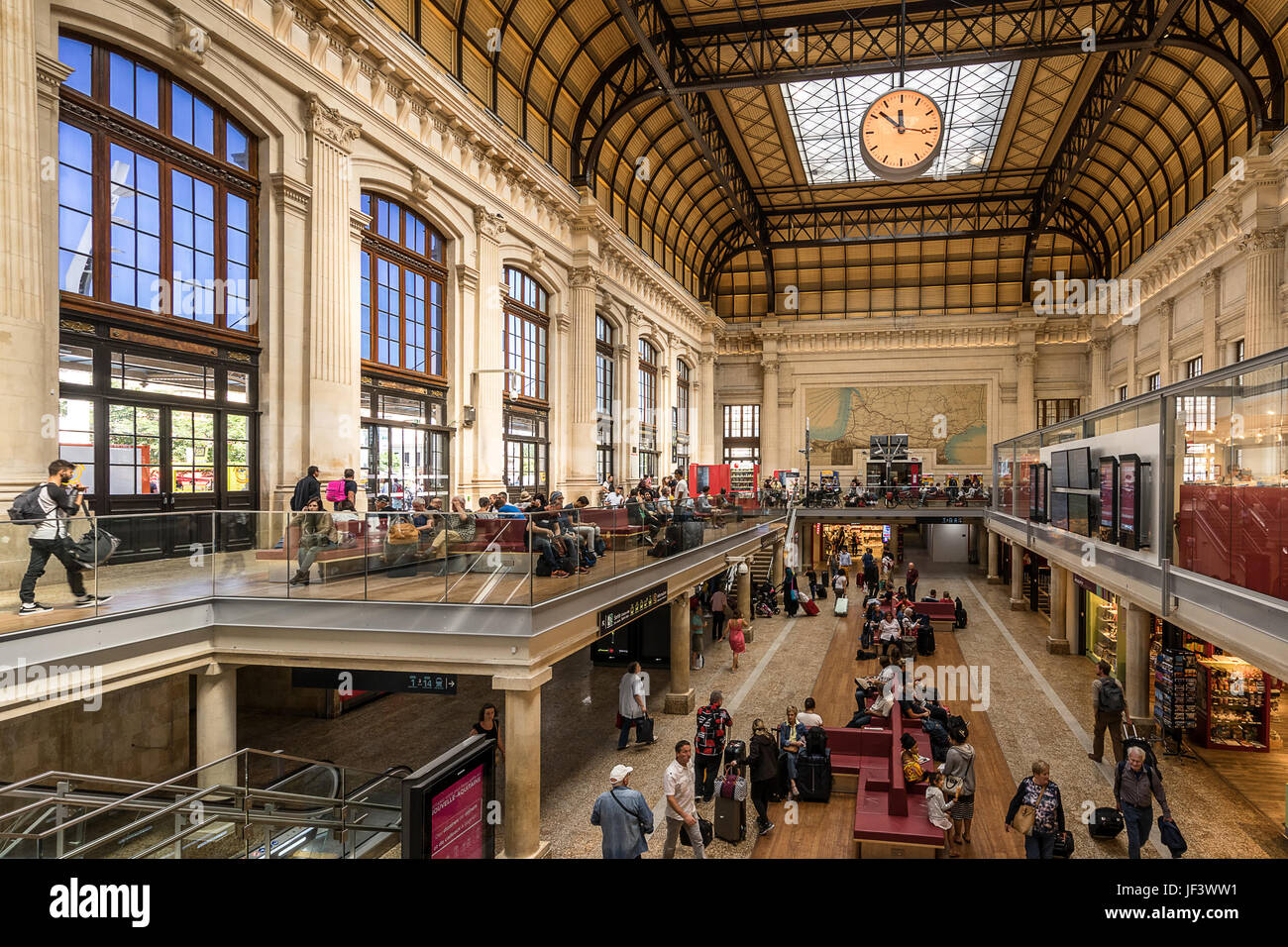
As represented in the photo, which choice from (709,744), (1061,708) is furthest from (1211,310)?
(709,744)

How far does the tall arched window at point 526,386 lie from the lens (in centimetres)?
2150

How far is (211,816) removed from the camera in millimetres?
6910

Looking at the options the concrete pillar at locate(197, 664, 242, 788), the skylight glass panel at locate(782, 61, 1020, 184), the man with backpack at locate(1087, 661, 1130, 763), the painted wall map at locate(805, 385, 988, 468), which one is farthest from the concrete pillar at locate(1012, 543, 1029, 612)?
the concrete pillar at locate(197, 664, 242, 788)

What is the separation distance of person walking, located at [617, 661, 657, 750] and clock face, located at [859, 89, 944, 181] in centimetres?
1283

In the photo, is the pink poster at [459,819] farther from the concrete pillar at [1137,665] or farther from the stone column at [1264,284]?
the stone column at [1264,284]

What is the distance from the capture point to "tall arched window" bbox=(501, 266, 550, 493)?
846 inches

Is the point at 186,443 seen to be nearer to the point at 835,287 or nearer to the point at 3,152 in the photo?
the point at 3,152

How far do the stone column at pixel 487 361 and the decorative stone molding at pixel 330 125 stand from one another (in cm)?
471

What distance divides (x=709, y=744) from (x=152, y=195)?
11.3 meters

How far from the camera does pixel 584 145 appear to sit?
25.4 m

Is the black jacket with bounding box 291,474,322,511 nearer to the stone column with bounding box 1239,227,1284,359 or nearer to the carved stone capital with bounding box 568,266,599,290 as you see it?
the carved stone capital with bounding box 568,266,599,290

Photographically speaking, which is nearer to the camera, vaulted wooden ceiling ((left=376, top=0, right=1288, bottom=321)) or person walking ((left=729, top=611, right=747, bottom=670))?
person walking ((left=729, top=611, right=747, bottom=670))

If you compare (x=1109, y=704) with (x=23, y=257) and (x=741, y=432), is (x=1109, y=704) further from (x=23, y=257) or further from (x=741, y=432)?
(x=741, y=432)
